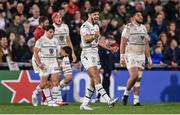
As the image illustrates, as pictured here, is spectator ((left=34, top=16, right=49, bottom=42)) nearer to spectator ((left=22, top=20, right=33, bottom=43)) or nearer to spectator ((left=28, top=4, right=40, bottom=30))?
spectator ((left=22, top=20, right=33, bottom=43))

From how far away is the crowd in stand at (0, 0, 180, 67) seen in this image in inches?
891

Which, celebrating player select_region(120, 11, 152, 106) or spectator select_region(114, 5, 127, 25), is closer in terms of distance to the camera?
celebrating player select_region(120, 11, 152, 106)

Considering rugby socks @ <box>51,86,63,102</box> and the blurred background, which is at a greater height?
the blurred background

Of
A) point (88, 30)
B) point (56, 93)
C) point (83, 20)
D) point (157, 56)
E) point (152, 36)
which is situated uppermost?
point (83, 20)

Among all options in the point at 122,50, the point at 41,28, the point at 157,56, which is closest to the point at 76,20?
the point at 157,56

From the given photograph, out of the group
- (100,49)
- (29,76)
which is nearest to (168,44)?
(100,49)

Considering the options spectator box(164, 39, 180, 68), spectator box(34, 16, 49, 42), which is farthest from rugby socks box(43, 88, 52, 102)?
spectator box(164, 39, 180, 68)

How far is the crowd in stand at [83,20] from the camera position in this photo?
22.6 metres

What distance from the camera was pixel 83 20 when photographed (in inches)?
963

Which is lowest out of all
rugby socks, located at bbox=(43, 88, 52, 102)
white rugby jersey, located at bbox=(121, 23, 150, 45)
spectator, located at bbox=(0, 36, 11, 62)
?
rugby socks, located at bbox=(43, 88, 52, 102)

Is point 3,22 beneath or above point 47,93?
above

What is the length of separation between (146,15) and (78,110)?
29.1ft

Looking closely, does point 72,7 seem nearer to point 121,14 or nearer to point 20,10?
point 121,14

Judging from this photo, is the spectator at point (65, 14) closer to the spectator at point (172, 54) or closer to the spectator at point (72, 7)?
the spectator at point (72, 7)
